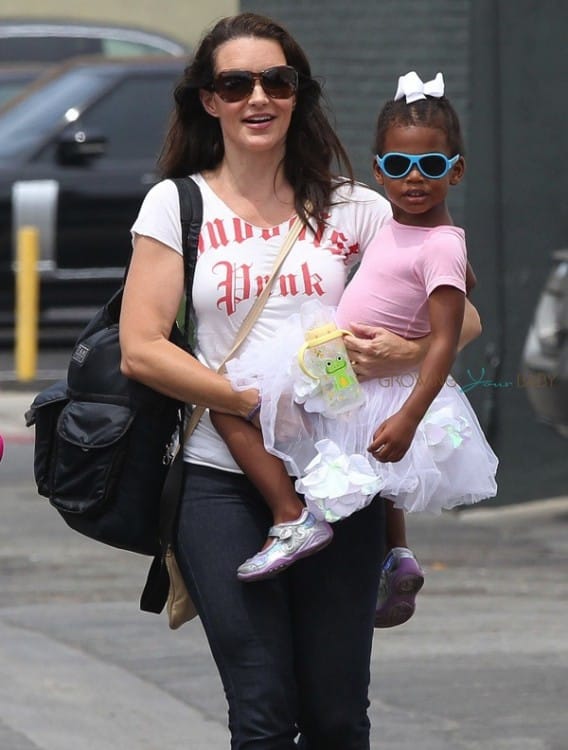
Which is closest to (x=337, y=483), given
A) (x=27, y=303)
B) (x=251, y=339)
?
(x=251, y=339)

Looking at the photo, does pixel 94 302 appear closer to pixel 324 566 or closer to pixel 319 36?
pixel 319 36

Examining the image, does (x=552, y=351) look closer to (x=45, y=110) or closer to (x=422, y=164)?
(x=422, y=164)

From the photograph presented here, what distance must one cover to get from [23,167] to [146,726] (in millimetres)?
8733

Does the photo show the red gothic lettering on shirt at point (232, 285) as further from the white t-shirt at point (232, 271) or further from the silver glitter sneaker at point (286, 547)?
the silver glitter sneaker at point (286, 547)

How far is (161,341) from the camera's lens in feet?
12.8

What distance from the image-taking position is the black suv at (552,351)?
8.23 metres

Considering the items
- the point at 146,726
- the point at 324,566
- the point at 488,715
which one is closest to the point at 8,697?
the point at 146,726

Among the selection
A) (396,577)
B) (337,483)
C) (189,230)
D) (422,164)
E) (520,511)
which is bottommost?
(520,511)

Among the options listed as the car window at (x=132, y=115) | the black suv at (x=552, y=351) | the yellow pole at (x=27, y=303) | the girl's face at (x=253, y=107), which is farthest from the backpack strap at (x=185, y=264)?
the car window at (x=132, y=115)

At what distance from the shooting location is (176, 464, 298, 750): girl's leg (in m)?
3.89

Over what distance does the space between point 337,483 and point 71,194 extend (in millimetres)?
10326

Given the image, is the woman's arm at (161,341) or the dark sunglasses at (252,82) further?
the dark sunglasses at (252,82)

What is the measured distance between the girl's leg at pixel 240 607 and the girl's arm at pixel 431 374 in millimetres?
326

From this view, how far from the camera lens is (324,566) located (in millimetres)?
3980
